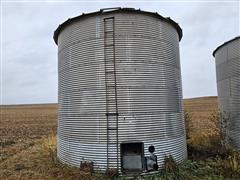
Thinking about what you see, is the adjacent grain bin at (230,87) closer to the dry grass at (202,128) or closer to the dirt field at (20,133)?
the dry grass at (202,128)

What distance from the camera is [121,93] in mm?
9531

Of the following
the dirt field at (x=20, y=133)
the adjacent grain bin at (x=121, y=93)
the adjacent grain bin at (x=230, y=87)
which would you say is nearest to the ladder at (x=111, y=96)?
the adjacent grain bin at (x=121, y=93)

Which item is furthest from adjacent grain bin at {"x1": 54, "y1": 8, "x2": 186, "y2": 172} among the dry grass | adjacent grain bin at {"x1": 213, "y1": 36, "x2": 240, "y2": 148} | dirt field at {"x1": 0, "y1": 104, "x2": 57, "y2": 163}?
dirt field at {"x1": 0, "y1": 104, "x2": 57, "y2": 163}

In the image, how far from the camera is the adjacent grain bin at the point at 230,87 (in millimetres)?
12156

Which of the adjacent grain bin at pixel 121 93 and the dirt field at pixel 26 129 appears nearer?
the adjacent grain bin at pixel 121 93

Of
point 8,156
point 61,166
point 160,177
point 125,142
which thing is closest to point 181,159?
point 160,177

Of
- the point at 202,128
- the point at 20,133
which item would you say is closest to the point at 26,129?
the point at 20,133

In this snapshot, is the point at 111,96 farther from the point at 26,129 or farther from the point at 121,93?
the point at 26,129

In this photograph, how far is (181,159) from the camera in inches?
417

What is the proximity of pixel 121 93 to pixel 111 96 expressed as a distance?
407 mm

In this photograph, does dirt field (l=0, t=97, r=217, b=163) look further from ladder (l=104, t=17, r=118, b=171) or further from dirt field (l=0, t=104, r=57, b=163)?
ladder (l=104, t=17, r=118, b=171)

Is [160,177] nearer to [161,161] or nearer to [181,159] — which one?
[161,161]

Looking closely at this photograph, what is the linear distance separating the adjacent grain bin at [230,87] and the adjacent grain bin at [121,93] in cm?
372

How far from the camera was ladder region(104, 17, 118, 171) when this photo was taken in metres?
9.37
